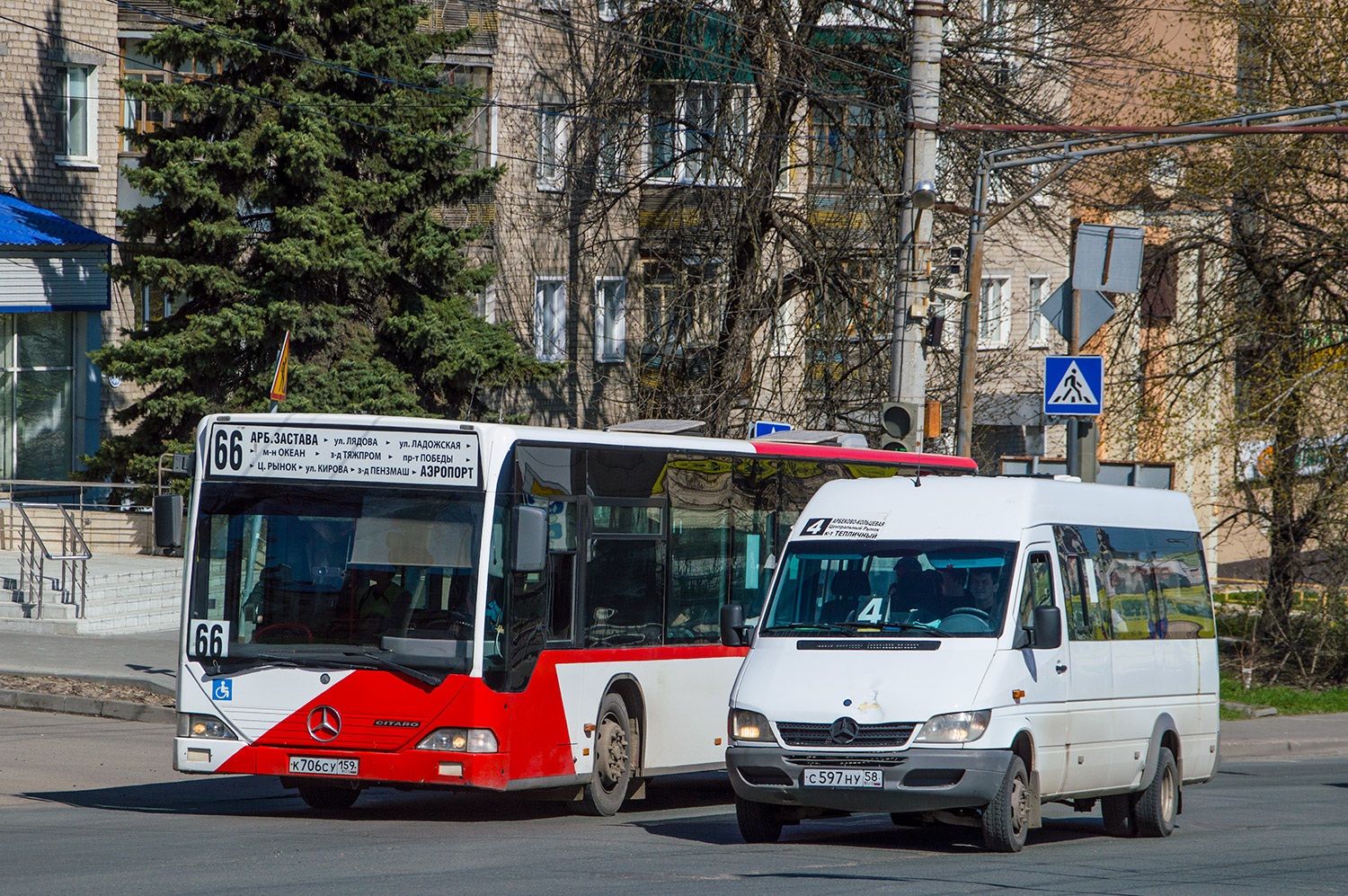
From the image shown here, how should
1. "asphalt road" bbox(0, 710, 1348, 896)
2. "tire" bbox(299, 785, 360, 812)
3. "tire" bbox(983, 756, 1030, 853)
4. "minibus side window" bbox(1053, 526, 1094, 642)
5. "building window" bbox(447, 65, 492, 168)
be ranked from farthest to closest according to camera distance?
"building window" bbox(447, 65, 492, 168) → "tire" bbox(299, 785, 360, 812) → "minibus side window" bbox(1053, 526, 1094, 642) → "tire" bbox(983, 756, 1030, 853) → "asphalt road" bbox(0, 710, 1348, 896)

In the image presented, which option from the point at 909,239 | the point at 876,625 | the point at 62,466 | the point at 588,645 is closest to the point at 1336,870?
the point at 876,625

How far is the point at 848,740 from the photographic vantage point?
968 cm

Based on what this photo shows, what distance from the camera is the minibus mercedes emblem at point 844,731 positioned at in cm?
968

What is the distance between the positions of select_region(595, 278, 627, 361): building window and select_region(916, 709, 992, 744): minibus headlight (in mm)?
22130

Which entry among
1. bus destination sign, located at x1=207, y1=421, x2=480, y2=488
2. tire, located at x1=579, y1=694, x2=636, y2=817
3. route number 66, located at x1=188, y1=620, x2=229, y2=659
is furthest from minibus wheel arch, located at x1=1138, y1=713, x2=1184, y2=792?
route number 66, located at x1=188, y1=620, x2=229, y2=659

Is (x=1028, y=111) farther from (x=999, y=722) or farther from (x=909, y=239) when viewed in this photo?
(x=999, y=722)

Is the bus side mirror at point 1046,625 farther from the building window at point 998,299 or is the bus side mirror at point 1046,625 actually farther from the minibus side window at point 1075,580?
the building window at point 998,299

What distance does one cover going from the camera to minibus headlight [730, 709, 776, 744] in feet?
32.6

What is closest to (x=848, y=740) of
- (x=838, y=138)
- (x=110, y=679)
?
(x=110, y=679)

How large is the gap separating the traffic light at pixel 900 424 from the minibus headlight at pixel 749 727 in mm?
8491

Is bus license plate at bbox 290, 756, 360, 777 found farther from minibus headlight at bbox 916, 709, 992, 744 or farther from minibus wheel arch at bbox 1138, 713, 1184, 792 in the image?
minibus wheel arch at bbox 1138, 713, 1184, 792

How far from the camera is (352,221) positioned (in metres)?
26.8

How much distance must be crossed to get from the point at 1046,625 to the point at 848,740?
1.44m

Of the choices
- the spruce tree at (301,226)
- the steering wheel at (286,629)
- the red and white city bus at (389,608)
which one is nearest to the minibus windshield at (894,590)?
the red and white city bus at (389,608)
